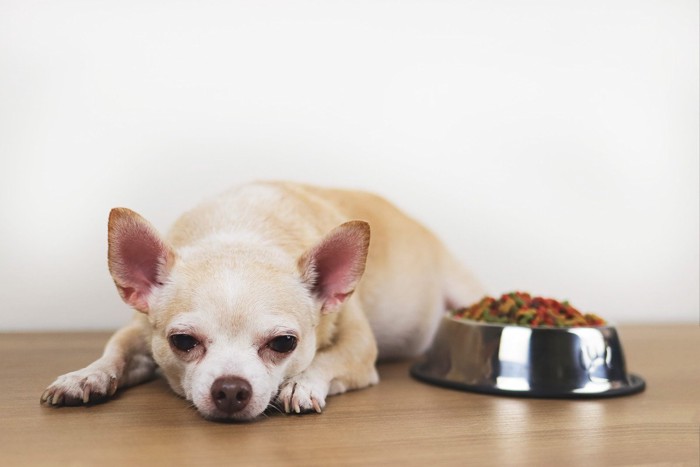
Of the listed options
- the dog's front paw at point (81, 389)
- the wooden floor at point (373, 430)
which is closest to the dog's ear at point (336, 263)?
the wooden floor at point (373, 430)

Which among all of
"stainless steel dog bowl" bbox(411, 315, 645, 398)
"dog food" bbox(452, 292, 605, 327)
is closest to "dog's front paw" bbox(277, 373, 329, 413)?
"stainless steel dog bowl" bbox(411, 315, 645, 398)

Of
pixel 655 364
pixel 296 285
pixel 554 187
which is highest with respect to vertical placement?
pixel 554 187

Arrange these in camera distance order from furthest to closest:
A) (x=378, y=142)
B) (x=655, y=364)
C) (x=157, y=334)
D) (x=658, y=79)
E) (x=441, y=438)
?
(x=658, y=79) → (x=378, y=142) → (x=655, y=364) → (x=157, y=334) → (x=441, y=438)

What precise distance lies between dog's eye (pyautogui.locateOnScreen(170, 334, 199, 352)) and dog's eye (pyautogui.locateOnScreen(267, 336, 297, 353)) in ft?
0.58

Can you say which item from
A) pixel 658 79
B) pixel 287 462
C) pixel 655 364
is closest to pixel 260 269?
pixel 287 462

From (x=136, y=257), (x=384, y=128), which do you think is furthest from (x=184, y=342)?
(x=384, y=128)

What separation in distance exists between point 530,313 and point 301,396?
739 mm

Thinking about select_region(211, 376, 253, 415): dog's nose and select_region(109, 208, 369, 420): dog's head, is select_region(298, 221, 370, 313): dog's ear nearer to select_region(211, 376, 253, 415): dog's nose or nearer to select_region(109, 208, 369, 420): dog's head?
select_region(109, 208, 369, 420): dog's head

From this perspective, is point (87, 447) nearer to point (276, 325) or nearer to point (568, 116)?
point (276, 325)

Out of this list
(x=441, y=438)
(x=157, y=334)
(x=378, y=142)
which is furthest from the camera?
(x=378, y=142)

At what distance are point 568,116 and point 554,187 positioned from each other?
343 millimetres

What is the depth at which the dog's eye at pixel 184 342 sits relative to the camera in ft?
5.81

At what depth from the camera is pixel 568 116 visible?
3549 mm

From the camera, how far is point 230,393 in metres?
1.66
